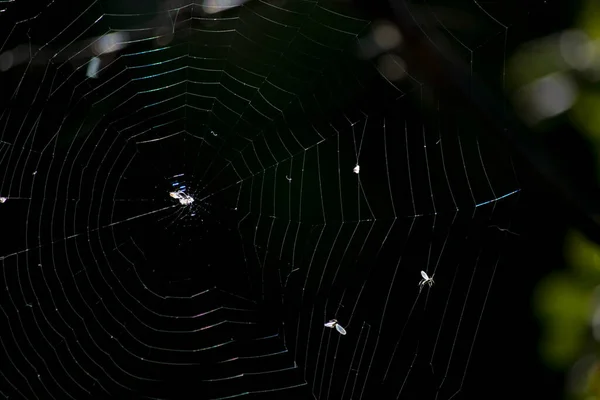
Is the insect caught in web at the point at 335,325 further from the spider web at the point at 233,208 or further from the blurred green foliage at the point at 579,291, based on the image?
the blurred green foliage at the point at 579,291

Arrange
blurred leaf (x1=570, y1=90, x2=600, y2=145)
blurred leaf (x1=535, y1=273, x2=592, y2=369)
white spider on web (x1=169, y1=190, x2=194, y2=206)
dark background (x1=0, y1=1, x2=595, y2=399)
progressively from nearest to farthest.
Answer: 1. blurred leaf (x1=570, y1=90, x2=600, y2=145)
2. blurred leaf (x1=535, y1=273, x2=592, y2=369)
3. dark background (x1=0, y1=1, x2=595, y2=399)
4. white spider on web (x1=169, y1=190, x2=194, y2=206)

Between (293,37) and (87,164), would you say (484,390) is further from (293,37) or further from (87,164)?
(87,164)

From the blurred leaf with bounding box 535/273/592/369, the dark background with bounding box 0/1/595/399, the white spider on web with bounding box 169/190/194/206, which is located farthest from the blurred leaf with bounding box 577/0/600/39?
the white spider on web with bounding box 169/190/194/206

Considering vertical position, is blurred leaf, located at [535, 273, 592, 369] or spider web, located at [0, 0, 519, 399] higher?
spider web, located at [0, 0, 519, 399]

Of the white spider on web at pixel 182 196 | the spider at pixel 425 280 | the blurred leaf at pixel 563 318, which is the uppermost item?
the white spider on web at pixel 182 196

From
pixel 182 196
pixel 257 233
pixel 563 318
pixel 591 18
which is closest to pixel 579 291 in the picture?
pixel 563 318

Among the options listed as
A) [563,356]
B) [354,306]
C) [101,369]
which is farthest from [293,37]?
[101,369]

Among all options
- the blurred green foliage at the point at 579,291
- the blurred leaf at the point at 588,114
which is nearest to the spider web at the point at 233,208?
the blurred green foliage at the point at 579,291

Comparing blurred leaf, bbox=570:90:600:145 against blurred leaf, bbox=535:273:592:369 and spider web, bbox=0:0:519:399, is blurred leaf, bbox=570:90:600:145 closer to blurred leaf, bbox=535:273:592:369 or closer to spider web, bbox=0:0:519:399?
blurred leaf, bbox=535:273:592:369

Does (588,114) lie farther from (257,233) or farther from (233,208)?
(233,208)
